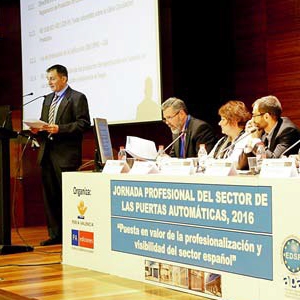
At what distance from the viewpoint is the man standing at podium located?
5723 millimetres

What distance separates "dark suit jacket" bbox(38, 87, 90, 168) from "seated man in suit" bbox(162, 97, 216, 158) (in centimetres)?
83

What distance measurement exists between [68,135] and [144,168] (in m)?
1.96

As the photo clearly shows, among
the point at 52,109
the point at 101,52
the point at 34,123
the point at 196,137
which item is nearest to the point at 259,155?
the point at 196,137

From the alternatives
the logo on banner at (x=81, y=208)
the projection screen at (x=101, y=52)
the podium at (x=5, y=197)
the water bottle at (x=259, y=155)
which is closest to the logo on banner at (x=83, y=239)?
the logo on banner at (x=81, y=208)

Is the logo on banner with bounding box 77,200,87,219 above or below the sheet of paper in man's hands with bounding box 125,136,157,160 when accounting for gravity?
below

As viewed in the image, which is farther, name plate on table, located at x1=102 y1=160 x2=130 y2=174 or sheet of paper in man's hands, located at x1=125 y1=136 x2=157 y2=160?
sheet of paper in man's hands, located at x1=125 y1=136 x2=157 y2=160

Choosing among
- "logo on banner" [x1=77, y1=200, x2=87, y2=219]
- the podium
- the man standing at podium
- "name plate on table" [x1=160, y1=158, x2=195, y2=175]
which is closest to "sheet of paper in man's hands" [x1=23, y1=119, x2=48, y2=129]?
the podium

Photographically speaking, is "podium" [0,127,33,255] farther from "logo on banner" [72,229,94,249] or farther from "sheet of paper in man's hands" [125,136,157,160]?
"sheet of paper in man's hands" [125,136,157,160]

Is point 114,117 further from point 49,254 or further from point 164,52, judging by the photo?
point 49,254

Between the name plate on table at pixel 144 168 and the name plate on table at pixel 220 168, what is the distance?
45 cm

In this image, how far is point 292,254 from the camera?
2934 mm

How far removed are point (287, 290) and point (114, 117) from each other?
3767mm

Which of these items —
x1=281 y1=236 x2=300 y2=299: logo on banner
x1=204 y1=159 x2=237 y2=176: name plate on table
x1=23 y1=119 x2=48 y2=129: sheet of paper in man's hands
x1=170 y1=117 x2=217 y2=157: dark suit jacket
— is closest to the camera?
x1=281 y1=236 x2=300 y2=299: logo on banner

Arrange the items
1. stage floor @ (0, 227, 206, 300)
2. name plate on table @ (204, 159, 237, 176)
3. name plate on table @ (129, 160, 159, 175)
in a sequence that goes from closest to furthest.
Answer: name plate on table @ (204, 159, 237, 176), stage floor @ (0, 227, 206, 300), name plate on table @ (129, 160, 159, 175)
